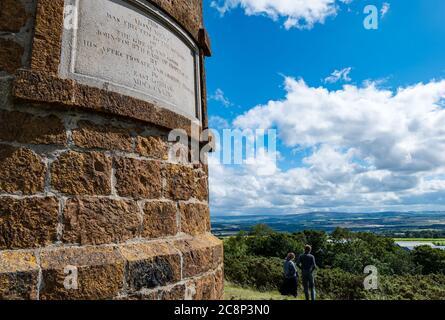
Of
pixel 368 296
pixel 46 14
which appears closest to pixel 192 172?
pixel 46 14

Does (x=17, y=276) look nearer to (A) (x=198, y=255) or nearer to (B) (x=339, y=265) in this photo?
(A) (x=198, y=255)

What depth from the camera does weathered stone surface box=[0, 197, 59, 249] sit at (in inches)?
77.8

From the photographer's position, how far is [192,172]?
3.12 meters

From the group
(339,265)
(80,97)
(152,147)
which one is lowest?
(339,265)

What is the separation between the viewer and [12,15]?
88.0 inches

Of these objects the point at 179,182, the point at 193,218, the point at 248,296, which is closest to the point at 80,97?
the point at 179,182

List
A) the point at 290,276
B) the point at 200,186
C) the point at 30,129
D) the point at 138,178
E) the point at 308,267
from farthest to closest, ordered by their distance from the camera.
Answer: the point at 290,276 → the point at 308,267 → the point at 200,186 → the point at 138,178 → the point at 30,129

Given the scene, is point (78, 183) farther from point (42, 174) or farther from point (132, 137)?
point (132, 137)

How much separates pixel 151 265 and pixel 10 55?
1652 mm

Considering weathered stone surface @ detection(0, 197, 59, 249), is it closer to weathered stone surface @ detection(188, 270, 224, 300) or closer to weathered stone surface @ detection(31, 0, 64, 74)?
weathered stone surface @ detection(31, 0, 64, 74)

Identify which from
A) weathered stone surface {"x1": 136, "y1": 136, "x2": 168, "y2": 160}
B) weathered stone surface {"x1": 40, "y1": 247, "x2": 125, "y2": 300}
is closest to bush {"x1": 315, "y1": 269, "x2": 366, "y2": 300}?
weathered stone surface {"x1": 136, "y1": 136, "x2": 168, "y2": 160}

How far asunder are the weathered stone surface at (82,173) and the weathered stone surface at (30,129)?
0.14 metres

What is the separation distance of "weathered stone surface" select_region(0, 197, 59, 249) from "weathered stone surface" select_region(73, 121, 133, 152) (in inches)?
17.1

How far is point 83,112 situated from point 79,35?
0.59m
